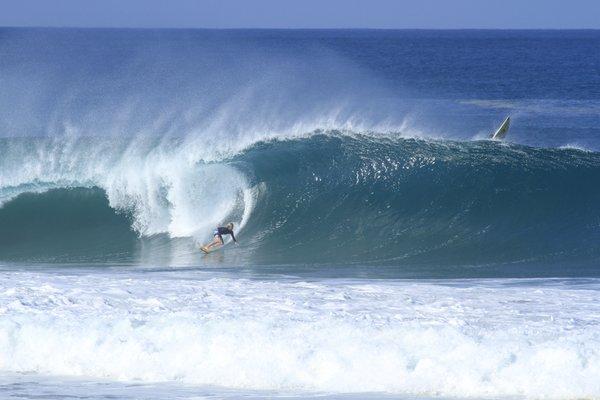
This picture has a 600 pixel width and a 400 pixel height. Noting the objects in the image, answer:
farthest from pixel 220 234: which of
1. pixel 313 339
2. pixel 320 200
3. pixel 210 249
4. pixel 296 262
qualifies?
pixel 313 339

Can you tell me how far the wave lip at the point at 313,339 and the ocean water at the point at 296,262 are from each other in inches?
0.8

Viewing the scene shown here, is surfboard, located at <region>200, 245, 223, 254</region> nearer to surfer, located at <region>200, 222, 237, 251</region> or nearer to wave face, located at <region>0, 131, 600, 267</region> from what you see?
surfer, located at <region>200, 222, 237, 251</region>

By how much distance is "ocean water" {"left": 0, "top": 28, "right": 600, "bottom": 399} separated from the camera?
8.43 metres

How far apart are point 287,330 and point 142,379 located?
4.54ft

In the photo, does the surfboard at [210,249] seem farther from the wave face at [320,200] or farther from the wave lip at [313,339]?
the wave lip at [313,339]

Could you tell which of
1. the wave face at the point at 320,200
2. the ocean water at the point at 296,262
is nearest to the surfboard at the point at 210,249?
the ocean water at the point at 296,262

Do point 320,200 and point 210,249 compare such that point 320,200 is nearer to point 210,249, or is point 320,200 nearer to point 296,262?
point 210,249

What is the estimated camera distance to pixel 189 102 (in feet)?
121

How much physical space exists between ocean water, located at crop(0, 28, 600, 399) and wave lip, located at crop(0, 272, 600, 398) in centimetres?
2

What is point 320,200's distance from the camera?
16.7 meters

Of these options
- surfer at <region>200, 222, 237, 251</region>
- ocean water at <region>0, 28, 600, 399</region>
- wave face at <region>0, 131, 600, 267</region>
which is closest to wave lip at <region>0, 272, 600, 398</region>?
ocean water at <region>0, 28, 600, 399</region>

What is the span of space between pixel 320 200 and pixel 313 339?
7941mm

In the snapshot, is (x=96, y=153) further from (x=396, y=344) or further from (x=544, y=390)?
(x=544, y=390)

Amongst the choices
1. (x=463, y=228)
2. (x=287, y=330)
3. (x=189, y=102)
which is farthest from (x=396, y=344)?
(x=189, y=102)
